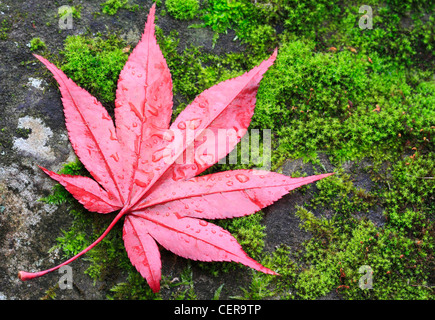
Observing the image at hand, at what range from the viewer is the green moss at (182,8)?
2.70m

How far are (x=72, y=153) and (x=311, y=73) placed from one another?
6.19ft

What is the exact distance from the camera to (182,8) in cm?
271

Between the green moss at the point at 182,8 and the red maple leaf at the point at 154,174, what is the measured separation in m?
0.61

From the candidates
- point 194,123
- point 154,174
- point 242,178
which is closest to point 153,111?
point 194,123

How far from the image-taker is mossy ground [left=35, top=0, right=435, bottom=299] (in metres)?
2.39

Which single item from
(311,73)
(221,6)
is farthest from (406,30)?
(221,6)

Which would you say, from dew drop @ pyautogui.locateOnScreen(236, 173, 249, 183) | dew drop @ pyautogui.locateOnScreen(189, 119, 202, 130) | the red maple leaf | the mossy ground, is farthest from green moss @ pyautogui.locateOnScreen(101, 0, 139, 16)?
dew drop @ pyautogui.locateOnScreen(236, 173, 249, 183)

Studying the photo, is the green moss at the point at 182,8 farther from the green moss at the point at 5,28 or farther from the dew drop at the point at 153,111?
the green moss at the point at 5,28

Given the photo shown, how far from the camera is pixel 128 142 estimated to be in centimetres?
210

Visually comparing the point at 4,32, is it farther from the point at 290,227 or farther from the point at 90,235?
the point at 290,227

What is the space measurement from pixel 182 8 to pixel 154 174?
4.68 feet

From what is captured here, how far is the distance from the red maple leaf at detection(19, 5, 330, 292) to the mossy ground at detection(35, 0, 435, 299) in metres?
0.29

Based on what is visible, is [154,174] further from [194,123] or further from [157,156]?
[194,123]

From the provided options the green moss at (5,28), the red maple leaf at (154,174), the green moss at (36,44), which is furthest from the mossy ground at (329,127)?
the green moss at (5,28)
